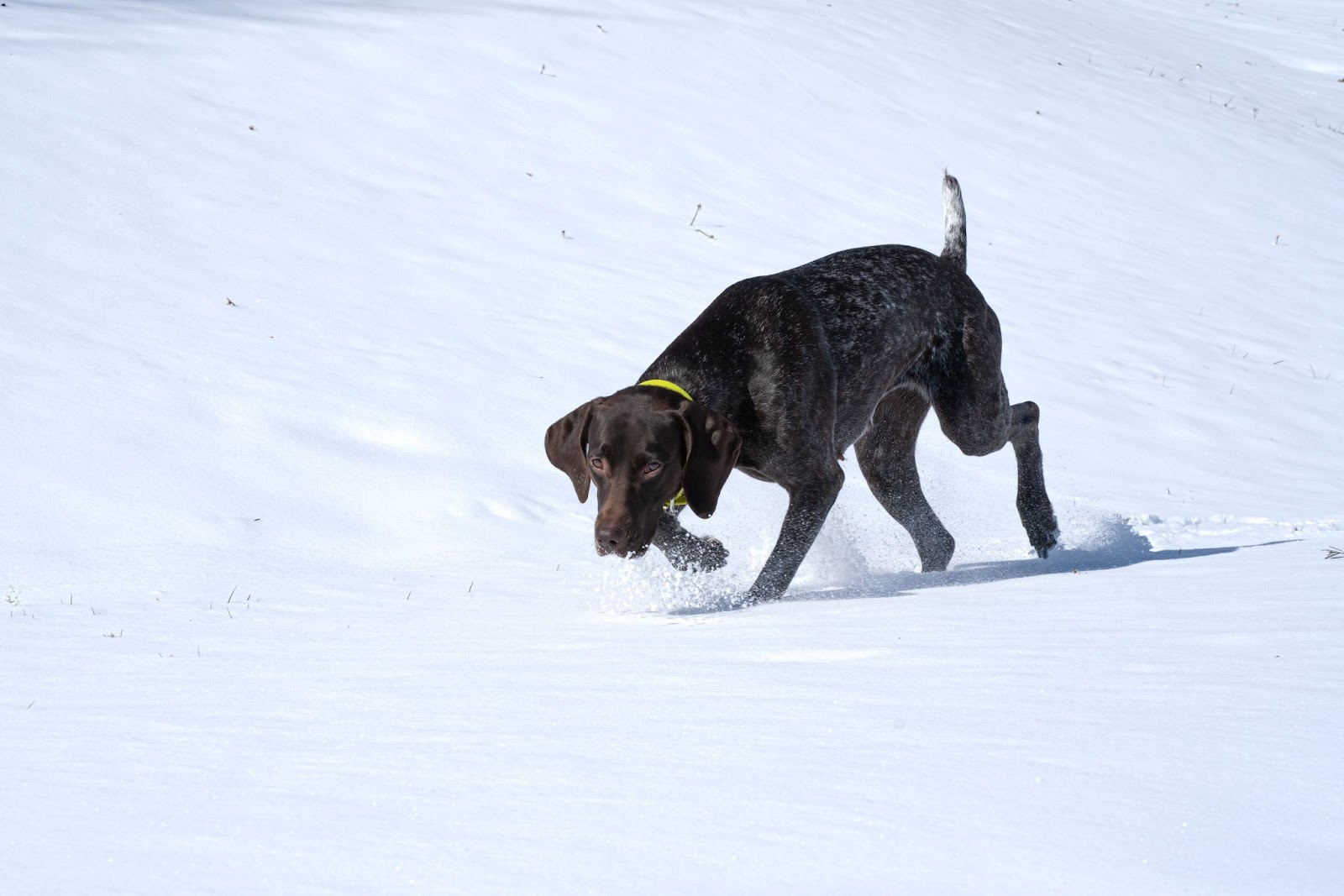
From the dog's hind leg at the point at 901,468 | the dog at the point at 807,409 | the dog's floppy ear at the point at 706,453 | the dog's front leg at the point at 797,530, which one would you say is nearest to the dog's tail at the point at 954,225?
the dog at the point at 807,409

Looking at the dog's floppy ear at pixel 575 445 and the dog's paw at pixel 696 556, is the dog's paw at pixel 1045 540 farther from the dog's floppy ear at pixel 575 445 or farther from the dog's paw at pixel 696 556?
the dog's floppy ear at pixel 575 445

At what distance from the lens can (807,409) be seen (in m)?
4.77

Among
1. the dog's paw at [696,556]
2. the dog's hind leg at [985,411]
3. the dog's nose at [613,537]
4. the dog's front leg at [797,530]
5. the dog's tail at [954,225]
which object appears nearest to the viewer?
the dog's nose at [613,537]

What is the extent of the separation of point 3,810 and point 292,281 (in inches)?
257

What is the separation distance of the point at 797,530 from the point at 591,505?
1.68 metres

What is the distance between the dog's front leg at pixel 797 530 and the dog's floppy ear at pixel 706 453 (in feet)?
1.16

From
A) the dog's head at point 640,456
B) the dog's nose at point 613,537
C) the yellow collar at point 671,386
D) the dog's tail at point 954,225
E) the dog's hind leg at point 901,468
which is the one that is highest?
the dog's tail at point 954,225

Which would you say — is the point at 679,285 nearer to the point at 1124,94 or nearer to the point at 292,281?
the point at 292,281

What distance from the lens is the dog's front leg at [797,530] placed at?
455 centimetres

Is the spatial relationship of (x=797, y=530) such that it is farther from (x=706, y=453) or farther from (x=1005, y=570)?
(x=1005, y=570)

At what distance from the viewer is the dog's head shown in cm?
412

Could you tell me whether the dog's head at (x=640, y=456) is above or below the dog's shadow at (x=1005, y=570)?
above

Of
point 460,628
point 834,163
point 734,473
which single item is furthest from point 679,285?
point 460,628

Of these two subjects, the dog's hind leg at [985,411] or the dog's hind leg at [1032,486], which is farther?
the dog's hind leg at [1032,486]
